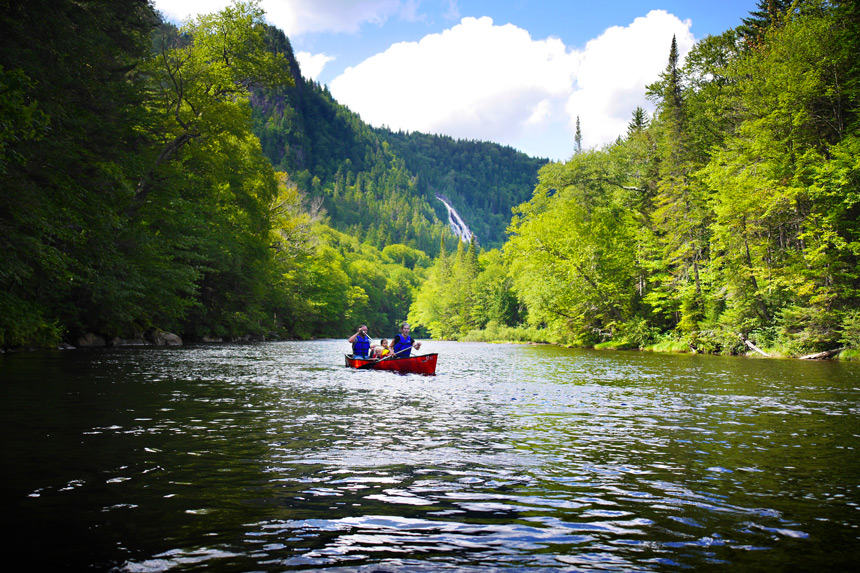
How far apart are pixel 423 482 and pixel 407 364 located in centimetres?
1435

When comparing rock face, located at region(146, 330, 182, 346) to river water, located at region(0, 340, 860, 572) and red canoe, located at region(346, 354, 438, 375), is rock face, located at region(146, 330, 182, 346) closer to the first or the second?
red canoe, located at region(346, 354, 438, 375)

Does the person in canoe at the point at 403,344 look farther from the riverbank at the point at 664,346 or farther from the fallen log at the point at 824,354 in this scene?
the riverbank at the point at 664,346

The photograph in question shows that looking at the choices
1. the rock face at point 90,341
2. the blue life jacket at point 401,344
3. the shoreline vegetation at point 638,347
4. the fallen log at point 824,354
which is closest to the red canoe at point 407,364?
the blue life jacket at point 401,344

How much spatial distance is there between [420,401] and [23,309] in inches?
656

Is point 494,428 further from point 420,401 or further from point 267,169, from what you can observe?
point 267,169

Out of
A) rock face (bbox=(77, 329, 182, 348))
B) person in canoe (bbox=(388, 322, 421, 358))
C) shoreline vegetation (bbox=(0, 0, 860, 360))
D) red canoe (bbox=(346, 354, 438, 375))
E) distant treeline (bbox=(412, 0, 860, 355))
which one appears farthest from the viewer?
rock face (bbox=(77, 329, 182, 348))

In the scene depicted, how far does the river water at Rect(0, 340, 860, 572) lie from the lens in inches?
166

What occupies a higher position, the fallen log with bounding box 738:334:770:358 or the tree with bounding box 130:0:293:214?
the tree with bounding box 130:0:293:214

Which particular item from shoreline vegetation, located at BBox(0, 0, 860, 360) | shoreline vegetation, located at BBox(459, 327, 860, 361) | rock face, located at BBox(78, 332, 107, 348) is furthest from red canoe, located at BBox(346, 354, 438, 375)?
shoreline vegetation, located at BBox(459, 327, 860, 361)

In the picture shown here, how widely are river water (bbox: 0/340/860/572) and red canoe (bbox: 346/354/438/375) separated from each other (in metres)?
6.56

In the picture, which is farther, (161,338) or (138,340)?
(161,338)

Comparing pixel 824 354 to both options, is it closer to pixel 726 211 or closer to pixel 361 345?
pixel 726 211

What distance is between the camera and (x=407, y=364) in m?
20.6

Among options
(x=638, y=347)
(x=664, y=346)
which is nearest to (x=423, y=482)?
(x=664, y=346)
